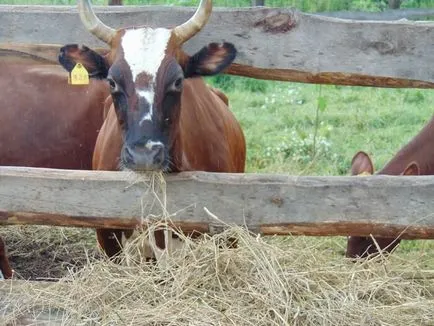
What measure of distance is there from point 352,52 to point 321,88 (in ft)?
20.9

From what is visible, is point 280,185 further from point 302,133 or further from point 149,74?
point 302,133

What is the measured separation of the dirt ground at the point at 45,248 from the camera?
6633 mm

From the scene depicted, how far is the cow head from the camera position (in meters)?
4.67

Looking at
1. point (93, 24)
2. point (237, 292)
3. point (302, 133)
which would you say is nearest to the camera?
point (237, 292)

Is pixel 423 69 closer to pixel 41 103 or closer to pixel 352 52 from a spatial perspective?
pixel 352 52

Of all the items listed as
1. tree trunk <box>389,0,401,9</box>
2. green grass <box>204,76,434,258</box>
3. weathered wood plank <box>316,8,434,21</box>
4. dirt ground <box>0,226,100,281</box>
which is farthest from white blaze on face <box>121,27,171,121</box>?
tree trunk <box>389,0,401,9</box>

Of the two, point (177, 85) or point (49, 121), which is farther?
point (49, 121)

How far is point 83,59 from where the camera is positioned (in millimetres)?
5070

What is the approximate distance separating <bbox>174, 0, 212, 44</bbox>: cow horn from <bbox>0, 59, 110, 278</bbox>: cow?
6.26ft

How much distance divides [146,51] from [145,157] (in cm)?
60

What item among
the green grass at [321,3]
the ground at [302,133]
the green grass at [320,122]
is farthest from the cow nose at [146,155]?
the green grass at [321,3]

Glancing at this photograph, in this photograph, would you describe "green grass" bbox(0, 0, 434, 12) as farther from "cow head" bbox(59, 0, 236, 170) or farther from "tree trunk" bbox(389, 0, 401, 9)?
"cow head" bbox(59, 0, 236, 170)

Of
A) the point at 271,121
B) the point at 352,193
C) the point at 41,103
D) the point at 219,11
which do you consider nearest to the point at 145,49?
the point at 219,11

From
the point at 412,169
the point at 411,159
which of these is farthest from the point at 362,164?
the point at 412,169
